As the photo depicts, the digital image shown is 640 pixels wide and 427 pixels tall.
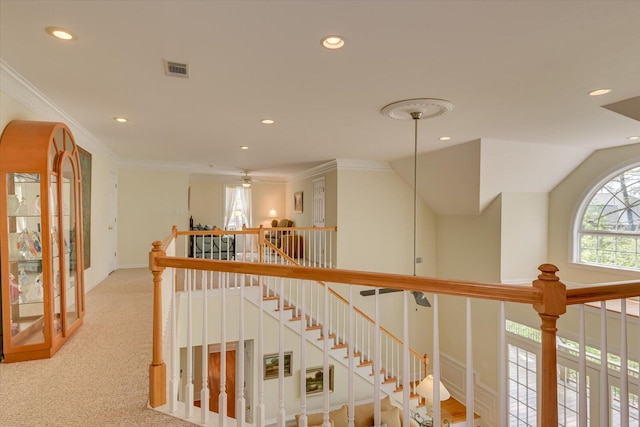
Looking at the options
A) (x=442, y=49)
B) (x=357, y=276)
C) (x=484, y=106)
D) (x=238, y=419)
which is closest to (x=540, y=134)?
(x=484, y=106)

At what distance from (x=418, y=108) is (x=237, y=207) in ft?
27.0

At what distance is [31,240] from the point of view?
106 inches

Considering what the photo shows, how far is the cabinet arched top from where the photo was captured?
2.57 metres

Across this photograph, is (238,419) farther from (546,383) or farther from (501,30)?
(501,30)

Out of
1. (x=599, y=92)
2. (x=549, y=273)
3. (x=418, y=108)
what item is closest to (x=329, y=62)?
(x=418, y=108)

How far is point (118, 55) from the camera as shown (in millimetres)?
2275

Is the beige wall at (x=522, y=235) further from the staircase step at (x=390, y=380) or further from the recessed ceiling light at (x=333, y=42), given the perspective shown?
the recessed ceiling light at (x=333, y=42)

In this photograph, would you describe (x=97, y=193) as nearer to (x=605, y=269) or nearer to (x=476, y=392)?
(x=476, y=392)

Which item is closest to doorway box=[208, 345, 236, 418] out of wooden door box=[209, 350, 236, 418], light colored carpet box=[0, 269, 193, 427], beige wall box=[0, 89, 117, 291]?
wooden door box=[209, 350, 236, 418]

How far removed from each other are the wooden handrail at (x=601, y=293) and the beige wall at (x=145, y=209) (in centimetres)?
707

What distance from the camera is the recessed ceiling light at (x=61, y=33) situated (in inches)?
77.9

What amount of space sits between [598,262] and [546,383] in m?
5.09

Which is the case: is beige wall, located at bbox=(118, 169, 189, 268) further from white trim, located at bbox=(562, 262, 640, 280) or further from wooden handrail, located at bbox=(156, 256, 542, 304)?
white trim, located at bbox=(562, 262, 640, 280)

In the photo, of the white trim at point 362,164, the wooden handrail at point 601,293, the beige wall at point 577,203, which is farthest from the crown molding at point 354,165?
the wooden handrail at point 601,293
